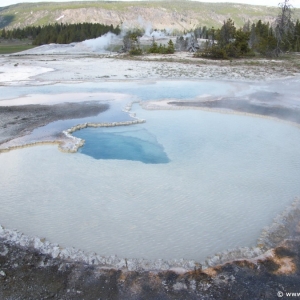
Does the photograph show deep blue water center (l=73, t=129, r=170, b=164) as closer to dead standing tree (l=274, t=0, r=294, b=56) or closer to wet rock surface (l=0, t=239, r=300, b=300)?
wet rock surface (l=0, t=239, r=300, b=300)

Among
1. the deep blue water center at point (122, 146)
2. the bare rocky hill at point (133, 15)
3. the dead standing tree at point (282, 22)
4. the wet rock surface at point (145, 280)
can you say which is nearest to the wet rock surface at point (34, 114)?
the deep blue water center at point (122, 146)

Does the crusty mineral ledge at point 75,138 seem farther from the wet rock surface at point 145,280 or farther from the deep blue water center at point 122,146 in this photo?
the wet rock surface at point 145,280

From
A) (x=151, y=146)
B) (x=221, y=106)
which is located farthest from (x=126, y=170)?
(x=221, y=106)

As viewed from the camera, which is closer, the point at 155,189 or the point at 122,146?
the point at 155,189

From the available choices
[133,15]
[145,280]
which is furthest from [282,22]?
[133,15]

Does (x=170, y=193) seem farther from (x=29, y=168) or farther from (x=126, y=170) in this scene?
(x=29, y=168)

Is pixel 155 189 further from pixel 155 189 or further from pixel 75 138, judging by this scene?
pixel 75 138
